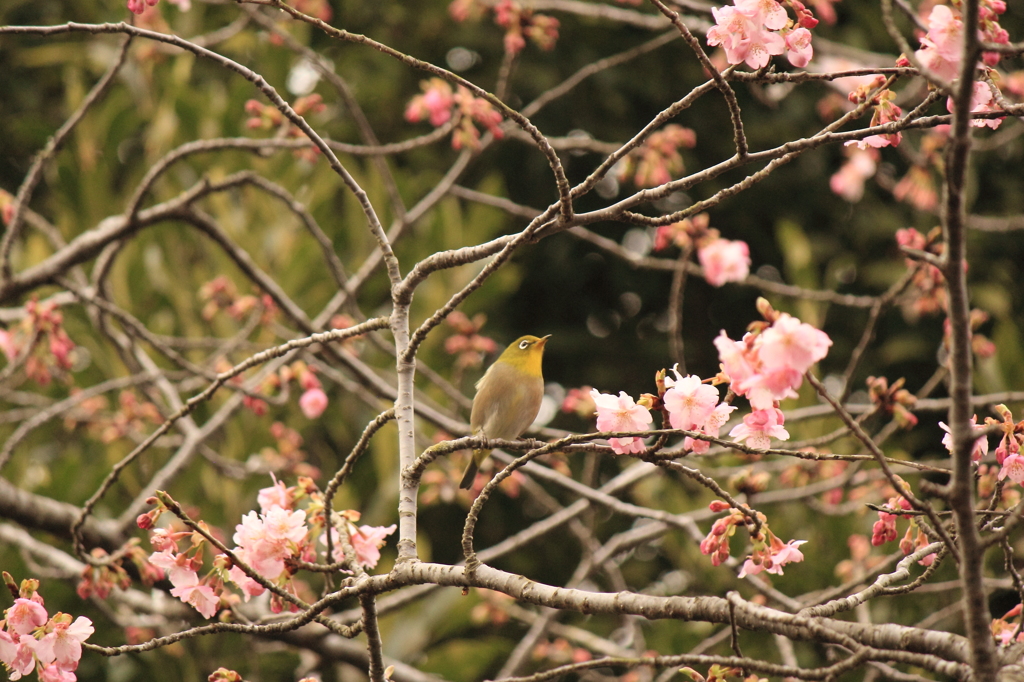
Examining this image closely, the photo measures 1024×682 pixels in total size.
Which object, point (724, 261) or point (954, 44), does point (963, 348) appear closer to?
point (954, 44)

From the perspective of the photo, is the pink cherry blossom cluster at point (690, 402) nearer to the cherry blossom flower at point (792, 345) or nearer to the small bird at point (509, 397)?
the cherry blossom flower at point (792, 345)

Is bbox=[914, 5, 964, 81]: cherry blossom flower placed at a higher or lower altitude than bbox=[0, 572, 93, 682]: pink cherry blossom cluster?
higher

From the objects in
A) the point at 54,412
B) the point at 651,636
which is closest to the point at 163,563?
the point at 54,412

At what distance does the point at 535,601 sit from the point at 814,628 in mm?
376

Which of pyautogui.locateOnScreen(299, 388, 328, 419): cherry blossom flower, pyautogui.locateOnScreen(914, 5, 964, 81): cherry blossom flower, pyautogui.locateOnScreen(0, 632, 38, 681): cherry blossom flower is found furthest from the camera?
pyautogui.locateOnScreen(299, 388, 328, 419): cherry blossom flower

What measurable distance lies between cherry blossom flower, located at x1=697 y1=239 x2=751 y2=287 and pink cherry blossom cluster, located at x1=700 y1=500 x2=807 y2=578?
144 cm

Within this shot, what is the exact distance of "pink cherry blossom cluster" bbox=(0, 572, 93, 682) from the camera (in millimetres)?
1487

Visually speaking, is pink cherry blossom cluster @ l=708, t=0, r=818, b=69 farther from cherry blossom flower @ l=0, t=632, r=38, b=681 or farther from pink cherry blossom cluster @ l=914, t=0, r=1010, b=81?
cherry blossom flower @ l=0, t=632, r=38, b=681

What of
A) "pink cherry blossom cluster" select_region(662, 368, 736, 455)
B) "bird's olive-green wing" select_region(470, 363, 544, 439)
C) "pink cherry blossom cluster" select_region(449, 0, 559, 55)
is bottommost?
"pink cherry blossom cluster" select_region(662, 368, 736, 455)

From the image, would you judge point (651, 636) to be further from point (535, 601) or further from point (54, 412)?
point (535, 601)

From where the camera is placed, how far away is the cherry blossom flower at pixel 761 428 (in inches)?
54.3


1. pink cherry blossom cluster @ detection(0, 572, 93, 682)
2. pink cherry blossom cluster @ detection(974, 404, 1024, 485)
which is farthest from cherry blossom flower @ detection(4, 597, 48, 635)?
pink cherry blossom cluster @ detection(974, 404, 1024, 485)

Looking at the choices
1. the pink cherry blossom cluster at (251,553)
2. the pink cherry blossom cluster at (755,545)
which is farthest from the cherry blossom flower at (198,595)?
the pink cherry blossom cluster at (755,545)

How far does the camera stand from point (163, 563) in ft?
5.26
